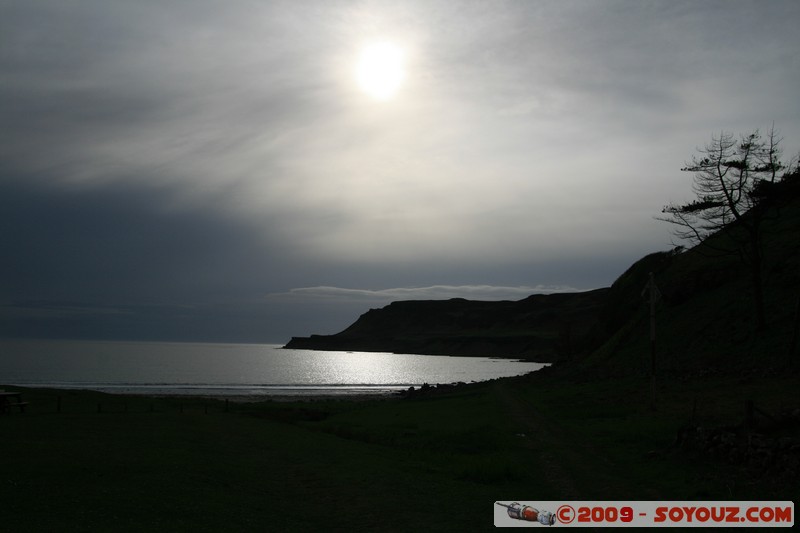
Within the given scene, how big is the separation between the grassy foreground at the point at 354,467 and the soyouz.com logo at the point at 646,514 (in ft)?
2.35

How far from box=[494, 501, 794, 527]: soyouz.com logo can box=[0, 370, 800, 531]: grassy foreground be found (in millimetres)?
715

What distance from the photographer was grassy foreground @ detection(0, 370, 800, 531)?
1368cm

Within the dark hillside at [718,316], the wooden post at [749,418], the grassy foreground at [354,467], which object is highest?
the dark hillside at [718,316]

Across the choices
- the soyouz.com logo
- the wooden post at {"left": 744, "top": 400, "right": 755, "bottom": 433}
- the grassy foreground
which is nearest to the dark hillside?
the grassy foreground

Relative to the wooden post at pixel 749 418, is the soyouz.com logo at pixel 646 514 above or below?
below

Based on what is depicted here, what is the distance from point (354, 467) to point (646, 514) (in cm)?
1004

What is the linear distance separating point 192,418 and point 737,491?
2873 centimetres

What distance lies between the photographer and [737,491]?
594 inches

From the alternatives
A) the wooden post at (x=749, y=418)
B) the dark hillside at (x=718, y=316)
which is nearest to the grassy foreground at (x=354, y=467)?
the wooden post at (x=749, y=418)

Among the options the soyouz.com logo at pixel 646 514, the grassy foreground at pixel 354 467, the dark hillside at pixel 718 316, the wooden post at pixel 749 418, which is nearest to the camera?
the soyouz.com logo at pixel 646 514

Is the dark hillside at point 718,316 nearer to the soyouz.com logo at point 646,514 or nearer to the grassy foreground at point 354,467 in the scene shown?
the grassy foreground at point 354,467

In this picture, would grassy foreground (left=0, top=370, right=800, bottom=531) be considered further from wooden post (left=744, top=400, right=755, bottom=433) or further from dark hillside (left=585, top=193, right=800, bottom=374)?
dark hillside (left=585, top=193, right=800, bottom=374)

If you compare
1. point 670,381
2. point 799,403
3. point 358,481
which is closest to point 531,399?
point 670,381

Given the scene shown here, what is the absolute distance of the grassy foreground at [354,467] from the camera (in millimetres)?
13676
